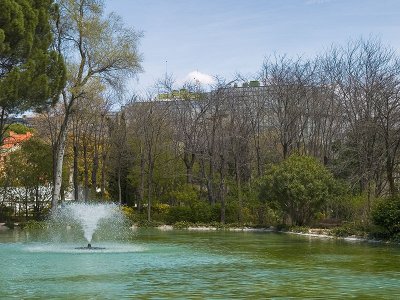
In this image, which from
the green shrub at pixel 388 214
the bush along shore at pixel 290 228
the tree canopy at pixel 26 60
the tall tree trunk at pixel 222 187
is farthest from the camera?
the tall tree trunk at pixel 222 187

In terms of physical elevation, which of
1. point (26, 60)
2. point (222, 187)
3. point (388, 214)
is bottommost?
point (388, 214)

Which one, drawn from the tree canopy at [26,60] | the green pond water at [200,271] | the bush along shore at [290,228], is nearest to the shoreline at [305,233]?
the bush along shore at [290,228]

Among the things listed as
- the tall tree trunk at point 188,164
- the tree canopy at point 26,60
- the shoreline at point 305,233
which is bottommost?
the shoreline at point 305,233

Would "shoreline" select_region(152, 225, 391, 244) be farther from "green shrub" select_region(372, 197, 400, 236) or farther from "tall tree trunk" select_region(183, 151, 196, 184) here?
"tall tree trunk" select_region(183, 151, 196, 184)

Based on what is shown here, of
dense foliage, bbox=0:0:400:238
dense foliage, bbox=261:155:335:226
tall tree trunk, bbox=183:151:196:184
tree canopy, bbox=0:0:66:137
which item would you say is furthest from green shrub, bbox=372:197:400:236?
tall tree trunk, bbox=183:151:196:184

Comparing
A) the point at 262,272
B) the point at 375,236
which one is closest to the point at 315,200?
the point at 375,236

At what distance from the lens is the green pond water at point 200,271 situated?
11375 mm

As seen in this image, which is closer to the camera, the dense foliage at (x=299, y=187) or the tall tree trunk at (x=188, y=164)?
the dense foliage at (x=299, y=187)

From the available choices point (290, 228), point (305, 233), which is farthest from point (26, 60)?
point (290, 228)

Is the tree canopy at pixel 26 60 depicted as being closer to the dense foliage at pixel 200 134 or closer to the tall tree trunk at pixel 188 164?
the dense foliage at pixel 200 134

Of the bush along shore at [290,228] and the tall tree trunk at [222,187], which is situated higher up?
the tall tree trunk at [222,187]

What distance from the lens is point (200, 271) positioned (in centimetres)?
1484

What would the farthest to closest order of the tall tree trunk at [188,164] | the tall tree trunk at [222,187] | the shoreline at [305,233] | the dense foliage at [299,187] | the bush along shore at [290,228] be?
the tall tree trunk at [188,164] < the tall tree trunk at [222,187] < the dense foliage at [299,187] < the shoreline at [305,233] < the bush along shore at [290,228]

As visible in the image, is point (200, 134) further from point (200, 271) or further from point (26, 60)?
point (200, 271)
